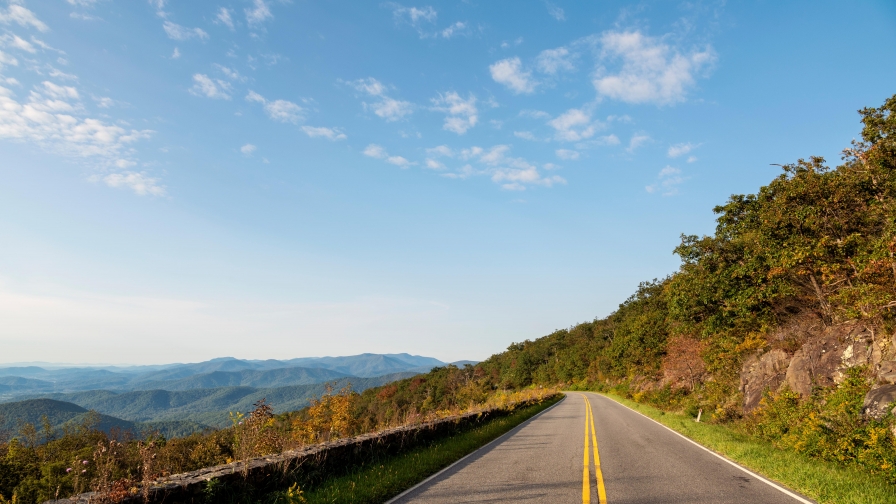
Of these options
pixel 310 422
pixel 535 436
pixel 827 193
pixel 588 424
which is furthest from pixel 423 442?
pixel 310 422

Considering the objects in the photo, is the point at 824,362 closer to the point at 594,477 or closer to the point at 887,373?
the point at 887,373

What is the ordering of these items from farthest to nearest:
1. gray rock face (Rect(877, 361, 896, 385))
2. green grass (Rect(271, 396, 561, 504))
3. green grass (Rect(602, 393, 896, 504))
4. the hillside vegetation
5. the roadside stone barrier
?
gray rock face (Rect(877, 361, 896, 385)), the hillside vegetation, green grass (Rect(602, 393, 896, 504)), green grass (Rect(271, 396, 561, 504)), the roadside stone barrier

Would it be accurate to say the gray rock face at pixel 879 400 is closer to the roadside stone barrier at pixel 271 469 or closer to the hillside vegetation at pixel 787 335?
the hillside vegetation at pixel 787 335

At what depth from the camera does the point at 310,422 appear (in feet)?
125

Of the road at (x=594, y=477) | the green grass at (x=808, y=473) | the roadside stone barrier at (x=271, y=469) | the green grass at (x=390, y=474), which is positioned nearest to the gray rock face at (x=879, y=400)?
the green grass at (x=808, y=473)

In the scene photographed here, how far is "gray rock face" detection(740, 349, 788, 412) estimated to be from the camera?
57.8ft

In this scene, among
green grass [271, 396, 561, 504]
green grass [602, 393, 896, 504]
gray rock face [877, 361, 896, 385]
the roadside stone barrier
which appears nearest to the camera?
the roadside stone barrier

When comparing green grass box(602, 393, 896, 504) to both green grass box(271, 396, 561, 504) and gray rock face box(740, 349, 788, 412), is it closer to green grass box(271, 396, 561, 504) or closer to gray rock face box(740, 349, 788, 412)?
gray rock face box(740, 349, 788, 412)

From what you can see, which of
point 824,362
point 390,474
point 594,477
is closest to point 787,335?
point 824,362

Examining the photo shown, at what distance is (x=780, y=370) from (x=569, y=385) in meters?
74.9

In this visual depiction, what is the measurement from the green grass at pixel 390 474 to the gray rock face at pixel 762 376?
12054 mm

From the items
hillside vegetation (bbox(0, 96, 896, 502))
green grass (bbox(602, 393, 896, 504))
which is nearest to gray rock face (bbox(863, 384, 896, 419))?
hillside vegetation (bbox(0, 96, 896, 502))

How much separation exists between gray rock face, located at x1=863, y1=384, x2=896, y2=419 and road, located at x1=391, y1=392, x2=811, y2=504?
12.3 feet

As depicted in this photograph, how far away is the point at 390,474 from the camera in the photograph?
8.87 meters
